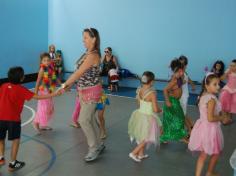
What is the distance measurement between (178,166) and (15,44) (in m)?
7.03

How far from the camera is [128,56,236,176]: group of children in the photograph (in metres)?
3.48

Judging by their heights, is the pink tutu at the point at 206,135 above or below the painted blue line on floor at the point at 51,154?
above

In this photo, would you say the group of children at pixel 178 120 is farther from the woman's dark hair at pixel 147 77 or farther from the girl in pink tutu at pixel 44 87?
the girl in pink tutu at pixel 44 87

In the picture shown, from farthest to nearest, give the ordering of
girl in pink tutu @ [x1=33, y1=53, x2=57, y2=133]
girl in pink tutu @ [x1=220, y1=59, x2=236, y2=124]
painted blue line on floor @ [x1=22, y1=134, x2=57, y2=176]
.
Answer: girl in pink tutu @ [x1=220, y1=59, x2=236, y2=124], girl in pink tutu @ [x1=33, y1=53, x2=57, y2=133], painted blue line on floor @ [x1=22, y1=134, x2=57, y2=176]

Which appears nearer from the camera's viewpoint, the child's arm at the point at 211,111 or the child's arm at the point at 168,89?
the child's arm at the point at 211,111

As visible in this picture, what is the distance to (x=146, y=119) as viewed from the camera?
4.14m

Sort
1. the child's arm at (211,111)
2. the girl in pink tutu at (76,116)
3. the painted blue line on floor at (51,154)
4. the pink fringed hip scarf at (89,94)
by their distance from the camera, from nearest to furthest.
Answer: the child's arm at (211,111), the painted blue line on floor at (51,154), the pink fringed hip scarf at (89,94), the girl in pink tutu at (76,116)

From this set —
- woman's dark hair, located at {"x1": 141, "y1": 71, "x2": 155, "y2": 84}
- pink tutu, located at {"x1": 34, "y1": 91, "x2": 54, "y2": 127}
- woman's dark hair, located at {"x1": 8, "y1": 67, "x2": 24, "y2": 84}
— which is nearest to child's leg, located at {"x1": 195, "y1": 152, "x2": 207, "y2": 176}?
woman's dark hair, located at {"x1": 141, "y1": 71, "x2": 155, "y2": 84}

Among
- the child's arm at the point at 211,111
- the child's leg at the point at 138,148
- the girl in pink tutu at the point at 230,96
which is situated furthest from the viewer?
the girl in pink tutu at the point at 230,96

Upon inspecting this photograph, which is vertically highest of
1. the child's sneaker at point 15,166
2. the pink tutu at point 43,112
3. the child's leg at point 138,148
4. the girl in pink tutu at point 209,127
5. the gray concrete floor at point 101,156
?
the girl in pink tutu at point 209,127

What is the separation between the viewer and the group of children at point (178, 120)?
137 inches

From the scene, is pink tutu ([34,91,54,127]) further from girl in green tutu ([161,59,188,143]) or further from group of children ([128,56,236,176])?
girl in green tutu ([161,59,188,143])

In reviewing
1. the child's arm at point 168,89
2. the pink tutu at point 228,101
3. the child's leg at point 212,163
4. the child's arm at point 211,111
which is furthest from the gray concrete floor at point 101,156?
the child's arm at point 211,111

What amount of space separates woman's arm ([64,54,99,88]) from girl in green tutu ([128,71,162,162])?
666 millimetres
